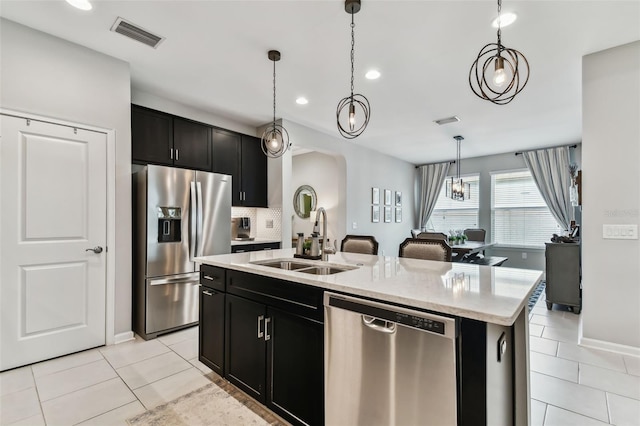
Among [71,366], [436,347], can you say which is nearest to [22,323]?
[71,366]

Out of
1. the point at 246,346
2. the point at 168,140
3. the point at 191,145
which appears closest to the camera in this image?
the point at 246,346

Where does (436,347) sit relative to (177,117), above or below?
below

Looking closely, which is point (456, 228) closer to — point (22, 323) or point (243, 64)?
point (243, 64)

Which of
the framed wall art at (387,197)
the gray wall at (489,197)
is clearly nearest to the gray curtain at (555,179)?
the gray wall at (489,197)

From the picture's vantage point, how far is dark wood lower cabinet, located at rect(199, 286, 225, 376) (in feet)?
7.35

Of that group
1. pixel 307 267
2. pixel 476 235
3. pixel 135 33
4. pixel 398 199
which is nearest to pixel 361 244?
pixel 307 267

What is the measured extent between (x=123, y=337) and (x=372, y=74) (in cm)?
371

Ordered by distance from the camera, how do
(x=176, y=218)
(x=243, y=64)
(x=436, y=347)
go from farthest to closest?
1. (x=176, y=218)
2. (x=243, y=64)
3. (x=436, y=347)

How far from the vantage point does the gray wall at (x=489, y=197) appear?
21.6ft

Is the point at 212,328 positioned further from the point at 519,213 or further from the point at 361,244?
the point at 519,213

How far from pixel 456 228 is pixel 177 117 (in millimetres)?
6774

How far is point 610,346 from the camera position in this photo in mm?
2795

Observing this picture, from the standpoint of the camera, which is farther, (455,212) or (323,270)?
(455,212)

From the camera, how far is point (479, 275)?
1.80 meters
